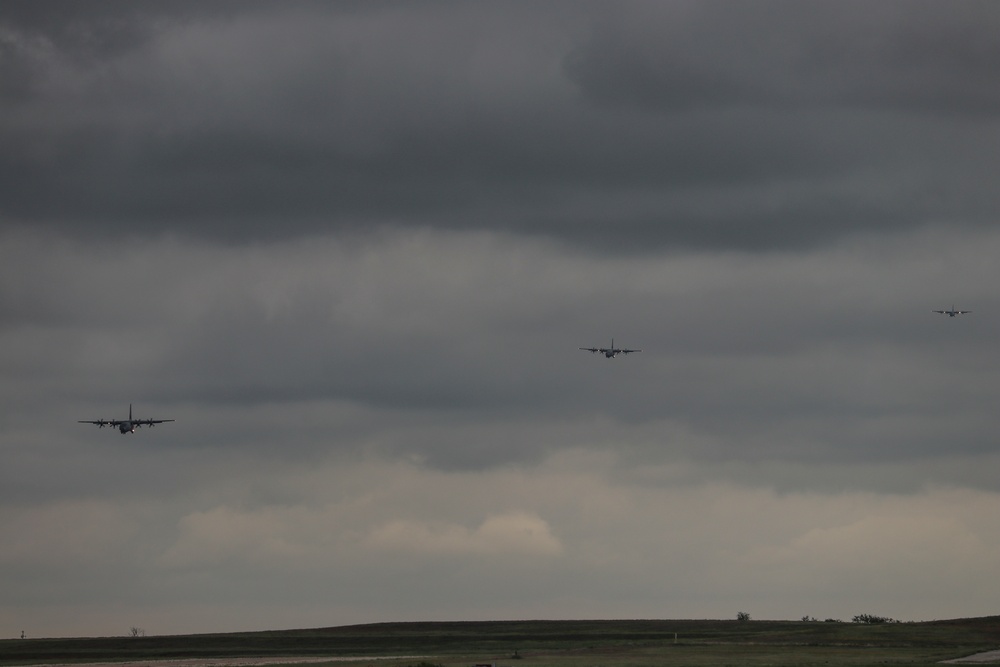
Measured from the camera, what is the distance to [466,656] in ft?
587

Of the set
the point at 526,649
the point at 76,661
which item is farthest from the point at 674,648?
the point at 76,661

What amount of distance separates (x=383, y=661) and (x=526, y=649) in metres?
32.8

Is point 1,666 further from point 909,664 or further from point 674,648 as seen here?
point 909,664

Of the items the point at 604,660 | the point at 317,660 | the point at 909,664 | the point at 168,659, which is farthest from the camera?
the point at 168,659

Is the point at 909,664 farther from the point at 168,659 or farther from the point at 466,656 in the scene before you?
the point at 168,659

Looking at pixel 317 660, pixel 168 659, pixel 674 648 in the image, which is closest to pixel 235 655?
pixel 168 659

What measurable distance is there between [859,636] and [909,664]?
49.8m

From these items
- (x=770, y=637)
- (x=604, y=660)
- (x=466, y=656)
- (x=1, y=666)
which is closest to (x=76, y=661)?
(x=1, y=666)

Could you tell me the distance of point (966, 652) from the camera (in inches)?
6432

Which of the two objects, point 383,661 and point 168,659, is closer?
point 383,661

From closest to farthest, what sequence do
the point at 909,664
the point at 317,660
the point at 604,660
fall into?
the point at 909,664
the point at 604,660
the point at 317,660

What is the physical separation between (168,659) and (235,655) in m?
11.3

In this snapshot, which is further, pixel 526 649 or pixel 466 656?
pixel 526 649

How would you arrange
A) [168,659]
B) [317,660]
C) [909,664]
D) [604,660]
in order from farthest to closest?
1. [168,659]
2. [317,660]
3. [604,660]
4. [909,664]
